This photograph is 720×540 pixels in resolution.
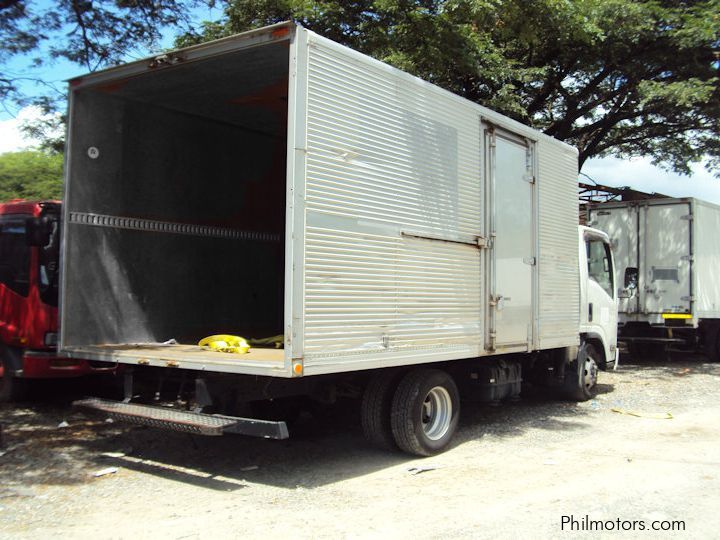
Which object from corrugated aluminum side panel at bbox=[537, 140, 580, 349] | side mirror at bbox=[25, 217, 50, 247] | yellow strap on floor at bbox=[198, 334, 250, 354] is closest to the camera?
yellow strap on floor at bbox=[198, 334, 250, 354]

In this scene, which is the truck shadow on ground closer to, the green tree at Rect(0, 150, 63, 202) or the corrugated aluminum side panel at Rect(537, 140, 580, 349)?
the corrugated aluminum side panel at Rect(537, 140, 580, 349)

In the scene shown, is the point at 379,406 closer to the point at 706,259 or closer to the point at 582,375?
the point at 582,375

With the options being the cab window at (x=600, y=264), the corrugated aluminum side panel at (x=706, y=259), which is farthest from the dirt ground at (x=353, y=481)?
the corrugated aluminum side panel at (x=706, y=259)

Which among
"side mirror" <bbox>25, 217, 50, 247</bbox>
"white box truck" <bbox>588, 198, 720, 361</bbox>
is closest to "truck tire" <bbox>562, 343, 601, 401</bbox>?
"white box truck" <bbox>588, 198, 720, 361</bbox>

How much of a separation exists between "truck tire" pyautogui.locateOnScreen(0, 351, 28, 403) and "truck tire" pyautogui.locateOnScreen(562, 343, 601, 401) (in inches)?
288

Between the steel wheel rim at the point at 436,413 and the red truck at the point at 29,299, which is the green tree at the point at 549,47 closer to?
the red truck at the point at 29,299

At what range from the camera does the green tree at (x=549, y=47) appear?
10.1 metres

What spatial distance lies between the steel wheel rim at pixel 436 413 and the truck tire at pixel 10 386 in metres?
5.20

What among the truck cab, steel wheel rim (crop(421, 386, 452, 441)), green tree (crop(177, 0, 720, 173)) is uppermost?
green tree (crop(177, 0, 720, 173))

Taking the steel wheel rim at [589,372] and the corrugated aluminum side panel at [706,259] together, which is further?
the corrugated aluminum side panel at [706,259]

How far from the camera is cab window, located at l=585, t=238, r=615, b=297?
9.82 m

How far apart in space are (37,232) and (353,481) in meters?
4.74

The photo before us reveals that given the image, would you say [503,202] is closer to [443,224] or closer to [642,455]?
[443,224]

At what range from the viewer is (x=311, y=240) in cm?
484
